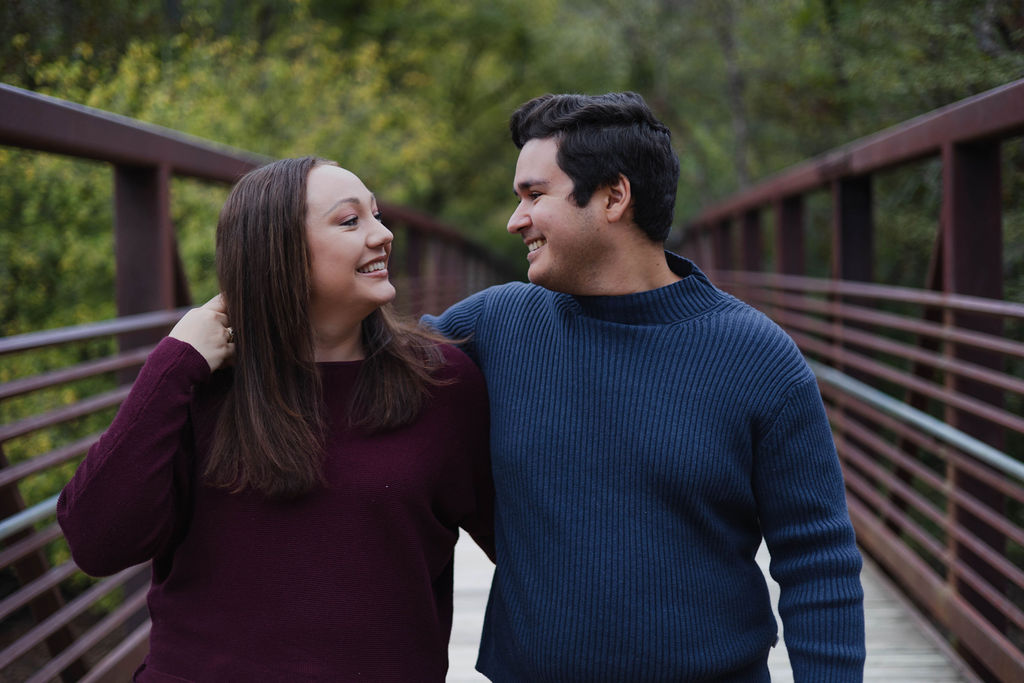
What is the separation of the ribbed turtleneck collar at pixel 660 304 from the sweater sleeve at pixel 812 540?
0.77ft

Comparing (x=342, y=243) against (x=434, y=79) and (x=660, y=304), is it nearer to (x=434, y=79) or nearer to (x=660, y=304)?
(x=660, y=304)

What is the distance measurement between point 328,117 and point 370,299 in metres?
10.7

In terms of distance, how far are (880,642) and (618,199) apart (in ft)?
7.54

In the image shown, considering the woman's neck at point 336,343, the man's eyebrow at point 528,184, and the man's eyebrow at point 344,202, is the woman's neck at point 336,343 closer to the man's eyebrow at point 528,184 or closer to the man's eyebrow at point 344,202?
the man's eyebrow at point 344,202

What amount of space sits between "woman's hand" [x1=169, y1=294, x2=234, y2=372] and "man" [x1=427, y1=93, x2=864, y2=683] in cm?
52

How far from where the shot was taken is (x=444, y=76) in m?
19.0

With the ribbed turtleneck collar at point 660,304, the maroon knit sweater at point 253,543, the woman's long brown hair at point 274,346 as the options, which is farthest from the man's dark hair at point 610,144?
the maroon knit sweater at point 253,543

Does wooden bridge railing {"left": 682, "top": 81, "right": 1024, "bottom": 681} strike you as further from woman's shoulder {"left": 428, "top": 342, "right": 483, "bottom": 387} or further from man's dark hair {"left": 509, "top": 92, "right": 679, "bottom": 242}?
woman's shoulder {"left": 428, "top": 342, "right": 483, "bottom": 387}

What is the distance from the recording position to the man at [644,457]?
1747 millimetres

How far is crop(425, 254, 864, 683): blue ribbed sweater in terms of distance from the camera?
1.74m

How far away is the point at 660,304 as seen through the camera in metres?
1.86

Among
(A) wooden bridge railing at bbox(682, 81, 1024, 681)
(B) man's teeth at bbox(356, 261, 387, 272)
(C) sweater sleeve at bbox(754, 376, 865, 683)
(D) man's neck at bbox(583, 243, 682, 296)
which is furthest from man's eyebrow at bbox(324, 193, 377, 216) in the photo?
(A) wooden bridge railing at bbox(682, 81, 1024, 681)

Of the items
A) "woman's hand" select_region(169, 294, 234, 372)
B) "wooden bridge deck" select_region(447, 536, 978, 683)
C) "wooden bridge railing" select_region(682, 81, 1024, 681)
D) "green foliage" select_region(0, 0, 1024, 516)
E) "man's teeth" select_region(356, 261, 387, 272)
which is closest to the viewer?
"woman's hand" select_region(169, 294, 234, 372)

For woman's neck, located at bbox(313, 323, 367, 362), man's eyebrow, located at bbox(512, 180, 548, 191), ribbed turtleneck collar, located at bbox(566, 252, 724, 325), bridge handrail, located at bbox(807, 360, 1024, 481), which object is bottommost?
bridge handrail, located at bbox(807, 360, 1024, 481)
